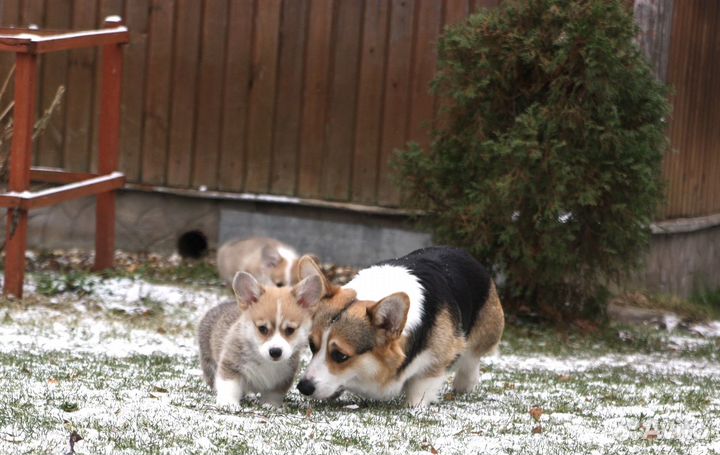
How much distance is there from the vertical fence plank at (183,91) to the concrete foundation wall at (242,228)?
1.23ft

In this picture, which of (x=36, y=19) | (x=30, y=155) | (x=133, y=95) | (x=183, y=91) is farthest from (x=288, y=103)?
(x=30, y=155)

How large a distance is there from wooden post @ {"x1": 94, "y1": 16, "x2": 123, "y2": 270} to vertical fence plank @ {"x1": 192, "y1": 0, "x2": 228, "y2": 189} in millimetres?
1792

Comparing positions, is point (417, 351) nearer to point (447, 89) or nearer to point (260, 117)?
point (447, 89)

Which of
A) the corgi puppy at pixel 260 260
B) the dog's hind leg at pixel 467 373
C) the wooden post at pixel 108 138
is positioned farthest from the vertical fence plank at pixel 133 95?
the dog's hind leg at pixel 467 373

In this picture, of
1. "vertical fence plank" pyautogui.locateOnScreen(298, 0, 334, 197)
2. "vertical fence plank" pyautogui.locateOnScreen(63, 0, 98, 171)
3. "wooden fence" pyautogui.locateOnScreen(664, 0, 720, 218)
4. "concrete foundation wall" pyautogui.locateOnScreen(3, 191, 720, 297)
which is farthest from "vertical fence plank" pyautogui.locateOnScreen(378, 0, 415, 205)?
"vertical fence plank" pyautogui.locateOnScreen(63, 0, 98, 171)

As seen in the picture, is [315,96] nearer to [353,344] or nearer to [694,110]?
[694,110]

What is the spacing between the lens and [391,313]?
7180 mm

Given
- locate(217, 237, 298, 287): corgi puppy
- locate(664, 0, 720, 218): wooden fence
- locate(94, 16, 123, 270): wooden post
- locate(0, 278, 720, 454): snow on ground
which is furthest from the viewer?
locate(664, 0, 720, 218): wooden fence

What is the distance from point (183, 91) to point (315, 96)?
1604 mm

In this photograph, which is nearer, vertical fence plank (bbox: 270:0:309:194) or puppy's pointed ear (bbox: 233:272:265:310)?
puppy's pointed ear (bbox: 233:272:265:310)

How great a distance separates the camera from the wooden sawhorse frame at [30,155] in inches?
455

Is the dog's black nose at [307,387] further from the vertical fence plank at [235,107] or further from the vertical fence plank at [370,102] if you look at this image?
the vertical fence plank at [235,107]

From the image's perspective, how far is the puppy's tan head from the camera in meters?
7.19

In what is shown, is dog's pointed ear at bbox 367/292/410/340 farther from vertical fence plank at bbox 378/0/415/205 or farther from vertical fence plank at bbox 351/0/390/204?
vertical fence plank at bbox 351/0/390/204
